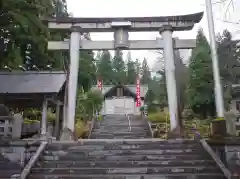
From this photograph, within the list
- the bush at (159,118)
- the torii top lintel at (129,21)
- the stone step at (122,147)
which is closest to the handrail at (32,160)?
the stone step at (122,147)

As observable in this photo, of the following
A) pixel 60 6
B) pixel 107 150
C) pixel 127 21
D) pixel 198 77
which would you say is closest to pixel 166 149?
pixel 107 150

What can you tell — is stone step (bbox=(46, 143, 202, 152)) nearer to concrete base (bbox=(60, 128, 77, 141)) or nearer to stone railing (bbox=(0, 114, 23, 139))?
stone railing (bbox=(0, 114, 23, 139))

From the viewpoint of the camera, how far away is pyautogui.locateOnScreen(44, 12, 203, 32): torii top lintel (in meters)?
13.2

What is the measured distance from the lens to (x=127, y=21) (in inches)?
520

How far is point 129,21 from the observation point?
13.2 metres

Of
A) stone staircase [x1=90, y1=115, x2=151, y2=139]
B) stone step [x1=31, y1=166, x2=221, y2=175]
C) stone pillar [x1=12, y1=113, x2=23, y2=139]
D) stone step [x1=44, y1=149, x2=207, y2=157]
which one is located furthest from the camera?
stone staircase [x1=90, y1=115, x2=151, y2=139]

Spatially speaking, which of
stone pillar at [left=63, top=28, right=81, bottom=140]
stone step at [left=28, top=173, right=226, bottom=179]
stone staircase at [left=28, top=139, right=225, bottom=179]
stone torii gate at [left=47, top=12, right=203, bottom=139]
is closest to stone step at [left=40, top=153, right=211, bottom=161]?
stone staircase at [left=28, top=139, right=225, bottom=179]

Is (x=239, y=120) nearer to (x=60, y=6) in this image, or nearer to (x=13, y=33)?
(x=13, y=33)

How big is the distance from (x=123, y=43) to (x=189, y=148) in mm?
5714

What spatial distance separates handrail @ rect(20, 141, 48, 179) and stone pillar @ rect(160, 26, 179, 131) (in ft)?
17.8

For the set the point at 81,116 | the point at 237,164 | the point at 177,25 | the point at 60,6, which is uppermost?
the point at 60,6

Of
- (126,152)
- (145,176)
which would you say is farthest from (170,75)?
(145,176)

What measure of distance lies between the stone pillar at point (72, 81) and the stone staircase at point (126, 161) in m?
1.88

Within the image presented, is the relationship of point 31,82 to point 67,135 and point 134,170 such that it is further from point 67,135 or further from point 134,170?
point 134,170
